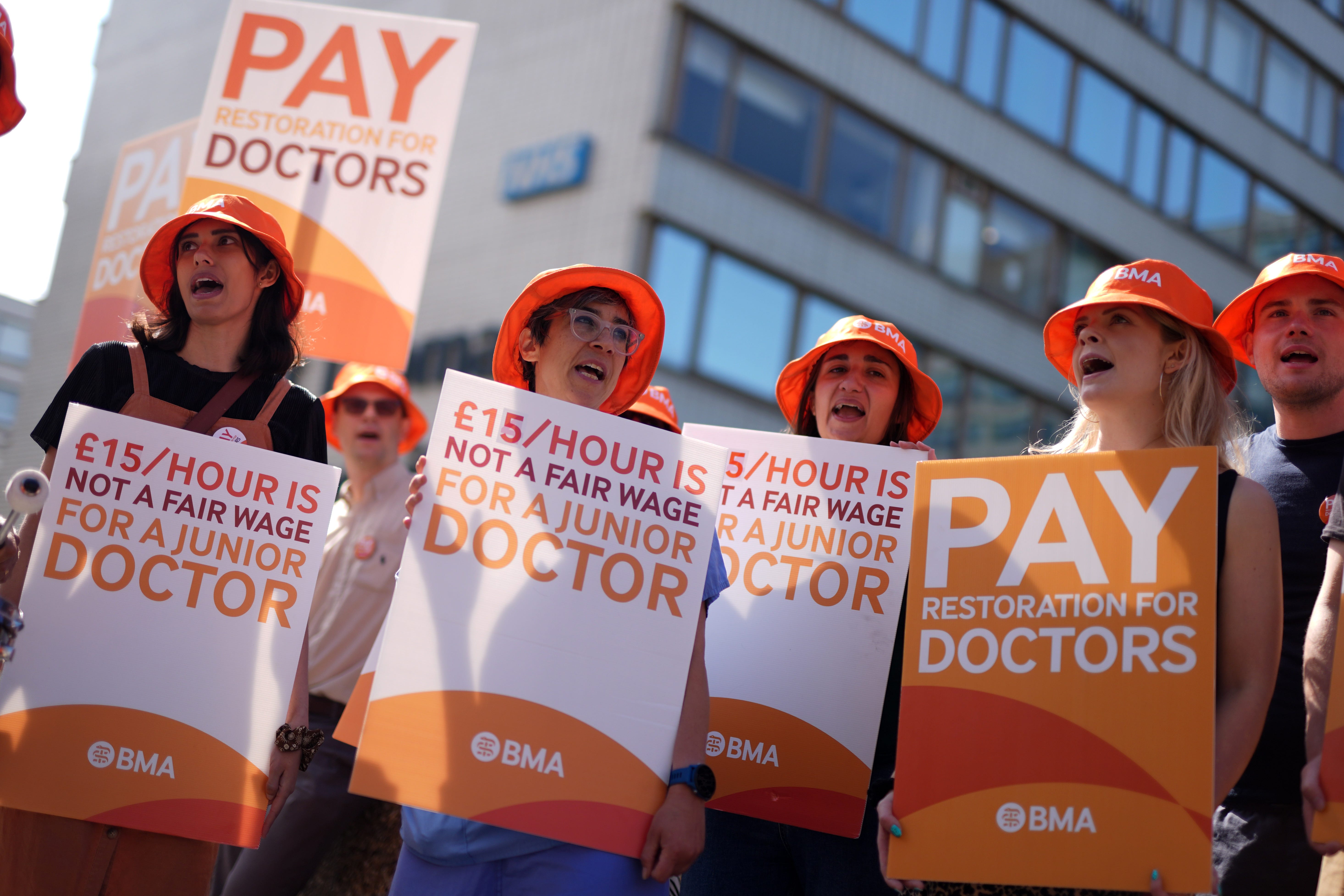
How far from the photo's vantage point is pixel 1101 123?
1884 centimetres

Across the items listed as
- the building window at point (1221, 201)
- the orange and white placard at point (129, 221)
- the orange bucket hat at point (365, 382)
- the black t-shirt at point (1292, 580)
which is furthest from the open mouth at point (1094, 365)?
the building window at point (1221, 201)

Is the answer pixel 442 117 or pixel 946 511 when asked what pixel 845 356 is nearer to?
pixel 946 511

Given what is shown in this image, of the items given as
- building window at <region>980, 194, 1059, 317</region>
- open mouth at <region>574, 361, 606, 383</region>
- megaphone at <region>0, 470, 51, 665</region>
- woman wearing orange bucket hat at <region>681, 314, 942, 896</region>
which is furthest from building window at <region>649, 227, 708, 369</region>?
megaphone at <region>0, 470, 51, 665</region>

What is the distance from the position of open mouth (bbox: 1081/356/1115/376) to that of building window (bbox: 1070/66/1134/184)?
16.9m

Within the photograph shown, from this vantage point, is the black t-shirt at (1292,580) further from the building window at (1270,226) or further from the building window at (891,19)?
the building window at (1270,226)

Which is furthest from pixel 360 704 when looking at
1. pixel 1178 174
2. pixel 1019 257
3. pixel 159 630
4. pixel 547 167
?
pixel 1178 174

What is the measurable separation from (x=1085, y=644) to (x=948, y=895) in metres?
0.59

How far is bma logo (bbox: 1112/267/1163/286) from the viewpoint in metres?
2.72

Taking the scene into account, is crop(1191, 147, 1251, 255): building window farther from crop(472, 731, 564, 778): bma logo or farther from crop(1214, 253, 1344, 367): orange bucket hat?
crop(472, 731, 564, 778): bma logo

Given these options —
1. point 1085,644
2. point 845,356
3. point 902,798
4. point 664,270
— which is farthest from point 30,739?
point 664,270

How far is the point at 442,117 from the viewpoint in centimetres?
494

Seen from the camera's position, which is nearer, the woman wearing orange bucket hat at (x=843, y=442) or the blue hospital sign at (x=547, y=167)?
the woman wearing orange bucket hat at (x=843, y=442)

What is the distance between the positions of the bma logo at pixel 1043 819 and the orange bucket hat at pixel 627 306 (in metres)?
1.32

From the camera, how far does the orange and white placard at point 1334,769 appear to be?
2223mm
